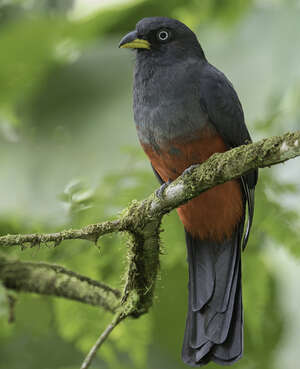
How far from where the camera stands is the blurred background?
10.9 feet

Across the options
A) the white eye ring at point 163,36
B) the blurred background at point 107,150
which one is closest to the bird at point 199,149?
the white eye ring at point 163,36

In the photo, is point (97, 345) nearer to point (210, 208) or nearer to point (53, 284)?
point (53, 284)

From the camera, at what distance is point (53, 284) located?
3.22m

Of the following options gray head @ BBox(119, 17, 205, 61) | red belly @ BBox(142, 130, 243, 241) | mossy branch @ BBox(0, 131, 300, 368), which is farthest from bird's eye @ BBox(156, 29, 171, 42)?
mossy branch @ BBox(0, 131, 300, 368)

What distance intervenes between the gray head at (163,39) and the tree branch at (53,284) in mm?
1249

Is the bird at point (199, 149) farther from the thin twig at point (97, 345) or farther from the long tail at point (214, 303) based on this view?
the thin twig at point (97, 345)

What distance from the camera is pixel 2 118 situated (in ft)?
11.9

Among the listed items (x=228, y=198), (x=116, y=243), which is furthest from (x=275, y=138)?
(x=116, y=243)

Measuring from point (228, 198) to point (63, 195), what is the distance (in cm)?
87

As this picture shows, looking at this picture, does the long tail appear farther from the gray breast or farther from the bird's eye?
the bird's eye

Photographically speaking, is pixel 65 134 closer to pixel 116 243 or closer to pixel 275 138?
pixel 116 243

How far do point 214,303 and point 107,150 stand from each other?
947mm

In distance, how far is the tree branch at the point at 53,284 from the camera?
3121 millimetres

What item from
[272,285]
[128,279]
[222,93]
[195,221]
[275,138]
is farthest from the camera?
[272,285]
